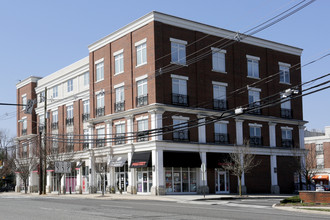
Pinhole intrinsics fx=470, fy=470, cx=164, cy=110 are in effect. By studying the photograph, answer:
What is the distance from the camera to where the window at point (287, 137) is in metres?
53.9

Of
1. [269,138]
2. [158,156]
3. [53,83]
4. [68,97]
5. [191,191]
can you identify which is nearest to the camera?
[158,156]

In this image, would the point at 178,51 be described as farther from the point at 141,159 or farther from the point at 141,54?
the point at 141,159

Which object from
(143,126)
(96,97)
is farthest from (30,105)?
(96,97)

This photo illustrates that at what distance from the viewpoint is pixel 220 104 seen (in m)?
48.7

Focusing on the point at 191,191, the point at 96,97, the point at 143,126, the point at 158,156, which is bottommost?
the point at 191,191

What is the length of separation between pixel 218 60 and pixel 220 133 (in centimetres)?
767

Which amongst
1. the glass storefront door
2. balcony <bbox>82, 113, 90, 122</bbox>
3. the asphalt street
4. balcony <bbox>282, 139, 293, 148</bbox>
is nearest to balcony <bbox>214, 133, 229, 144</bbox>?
the glass storefront door

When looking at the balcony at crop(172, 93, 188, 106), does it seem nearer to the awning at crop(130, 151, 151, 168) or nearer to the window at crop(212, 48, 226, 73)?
the window at crop(212, 48, 226, 73)

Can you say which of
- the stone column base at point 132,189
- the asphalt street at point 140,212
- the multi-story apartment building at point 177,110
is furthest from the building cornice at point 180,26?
the asphalt street at point 140,212

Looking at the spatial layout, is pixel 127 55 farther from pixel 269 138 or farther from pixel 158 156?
pixel 269 138

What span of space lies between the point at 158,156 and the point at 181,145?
285 centimetres

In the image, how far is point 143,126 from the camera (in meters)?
45.0

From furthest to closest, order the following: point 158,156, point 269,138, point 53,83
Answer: point 53,83, point 269,138, point 158,156

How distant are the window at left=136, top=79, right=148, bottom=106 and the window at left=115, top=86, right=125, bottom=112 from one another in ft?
8.75
